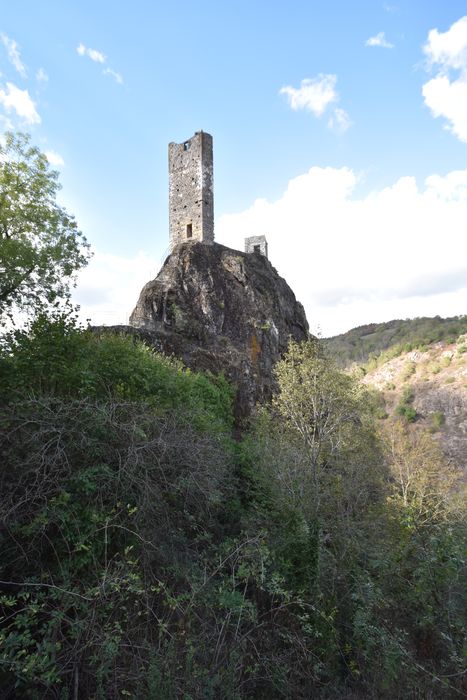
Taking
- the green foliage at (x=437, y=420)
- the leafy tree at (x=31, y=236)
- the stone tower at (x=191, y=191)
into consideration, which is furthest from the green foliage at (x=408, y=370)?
the leafy tree at (x=31, y=236)

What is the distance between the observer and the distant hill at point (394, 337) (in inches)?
2804

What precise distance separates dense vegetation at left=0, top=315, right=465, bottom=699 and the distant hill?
57.2 meters

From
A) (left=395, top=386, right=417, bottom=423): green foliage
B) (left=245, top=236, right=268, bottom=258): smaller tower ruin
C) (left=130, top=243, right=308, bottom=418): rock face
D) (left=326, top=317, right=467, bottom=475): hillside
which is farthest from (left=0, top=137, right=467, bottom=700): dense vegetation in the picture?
(left=395, top=386, right=417, bottom=423): green foliage

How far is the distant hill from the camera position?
71.2 meters

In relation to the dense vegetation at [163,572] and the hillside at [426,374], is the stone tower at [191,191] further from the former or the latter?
the hillside at [426,374]

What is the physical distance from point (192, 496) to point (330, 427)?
1194cm

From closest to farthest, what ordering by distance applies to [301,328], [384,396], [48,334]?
[48,334] < [301,328] < [384,396]

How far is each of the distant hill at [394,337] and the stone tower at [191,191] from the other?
139 ft

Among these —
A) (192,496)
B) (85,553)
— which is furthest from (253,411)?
(85,553)

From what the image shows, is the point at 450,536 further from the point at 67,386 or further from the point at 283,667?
the point at 67,386

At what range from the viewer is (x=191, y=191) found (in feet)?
85.7

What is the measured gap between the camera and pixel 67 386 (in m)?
7.48

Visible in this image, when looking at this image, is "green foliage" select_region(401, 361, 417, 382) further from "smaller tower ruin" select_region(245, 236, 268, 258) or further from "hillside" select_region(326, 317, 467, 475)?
"smaller tower ruin" select_region(245, 236, 268, 258)

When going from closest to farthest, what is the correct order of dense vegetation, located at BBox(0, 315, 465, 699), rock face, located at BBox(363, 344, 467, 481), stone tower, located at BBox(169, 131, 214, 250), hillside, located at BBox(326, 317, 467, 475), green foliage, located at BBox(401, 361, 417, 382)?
dense vegetation, located at BBox(0, 315, 465, 699) → stone tower, located at BBox(169, 131, 214, 250) → rock face, located at BBox(363, 344, 467, 481) → hillside, located at BBox(326, 317, 467, 475) → green foliage, located at BBox(401, 361, 417, 382)
